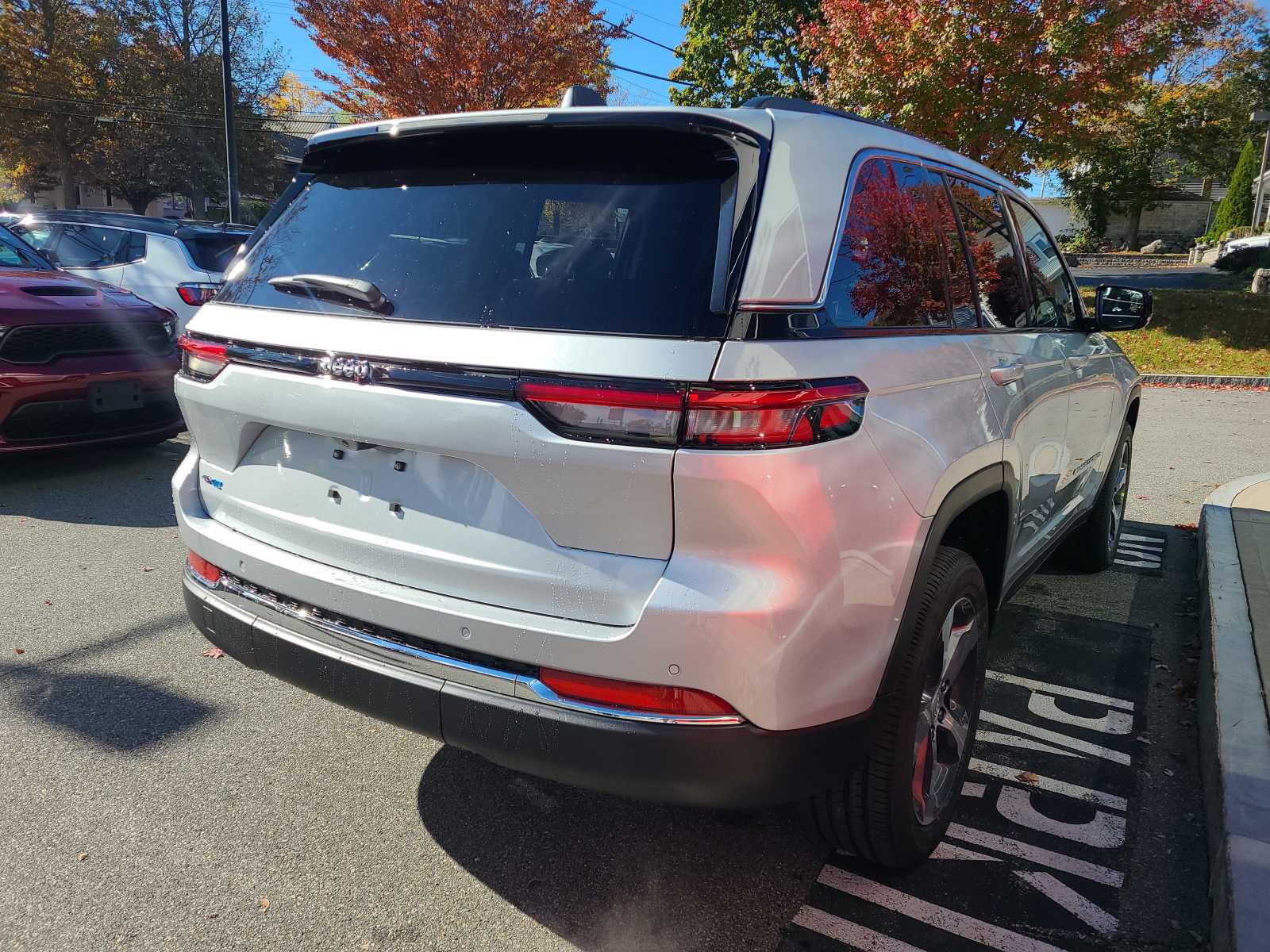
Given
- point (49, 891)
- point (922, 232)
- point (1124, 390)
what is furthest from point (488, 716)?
point (1124, 390)

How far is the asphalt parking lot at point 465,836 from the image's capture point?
2.31 metres

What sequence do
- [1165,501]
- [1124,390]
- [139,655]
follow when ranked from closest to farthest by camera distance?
[139,655], [1124,390], [1165,501]

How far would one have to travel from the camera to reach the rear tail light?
793cm

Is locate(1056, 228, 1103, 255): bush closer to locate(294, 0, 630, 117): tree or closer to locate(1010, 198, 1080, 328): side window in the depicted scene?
locate(294, 0, 630, 117): tree

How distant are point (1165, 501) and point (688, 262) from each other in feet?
21.1

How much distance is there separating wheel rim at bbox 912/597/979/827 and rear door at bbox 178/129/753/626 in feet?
3.35

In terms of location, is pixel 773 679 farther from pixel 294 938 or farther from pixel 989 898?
pixel 294 938

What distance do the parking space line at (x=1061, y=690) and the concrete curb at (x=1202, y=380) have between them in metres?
11.0

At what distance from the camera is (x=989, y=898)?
247 centimetres

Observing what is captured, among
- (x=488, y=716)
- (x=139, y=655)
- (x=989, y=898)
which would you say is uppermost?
(x=488, y=716)

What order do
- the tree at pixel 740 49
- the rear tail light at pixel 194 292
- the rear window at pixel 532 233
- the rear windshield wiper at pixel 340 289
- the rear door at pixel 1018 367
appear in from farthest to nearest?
1. the tree at pixel 740 49
2. the rear tail light at pixel 194 292
3. the rear door at pixel 1018 367
4. the rear windshield wiper at pixel 340 289
5. the rear window at pixel 532 233

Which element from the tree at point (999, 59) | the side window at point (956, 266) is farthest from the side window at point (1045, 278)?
the tree at point (999, 59)

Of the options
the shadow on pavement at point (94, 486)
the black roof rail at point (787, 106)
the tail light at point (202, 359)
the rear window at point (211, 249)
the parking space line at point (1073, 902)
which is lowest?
the shadow on pavement at point (94, 486)

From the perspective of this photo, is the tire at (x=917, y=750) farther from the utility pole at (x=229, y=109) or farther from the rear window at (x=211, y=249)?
the utility pole at (x=229, y=109)
